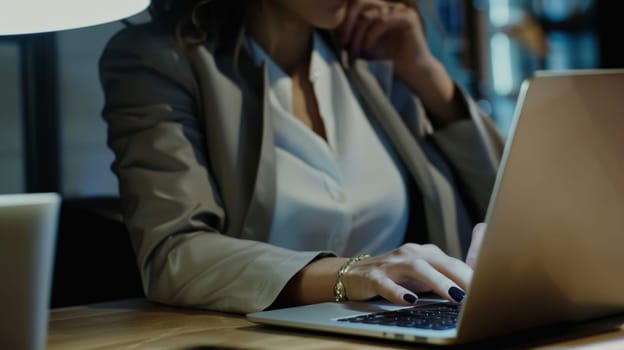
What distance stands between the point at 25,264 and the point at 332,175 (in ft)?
3.30

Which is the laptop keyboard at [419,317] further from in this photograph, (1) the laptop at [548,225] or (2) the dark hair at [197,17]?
(2) the dark hair at [197,17]

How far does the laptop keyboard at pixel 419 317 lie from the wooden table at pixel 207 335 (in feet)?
0.08

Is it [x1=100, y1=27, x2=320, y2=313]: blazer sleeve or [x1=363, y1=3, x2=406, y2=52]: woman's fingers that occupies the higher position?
[x1=363, y1=3, x2=406, y2=52]: woman's fingers

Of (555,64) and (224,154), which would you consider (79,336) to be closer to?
(224,154)

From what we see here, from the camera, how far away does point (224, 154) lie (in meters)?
1.47

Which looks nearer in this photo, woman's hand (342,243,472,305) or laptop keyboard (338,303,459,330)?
laptop keyboard (338,303,459,330)

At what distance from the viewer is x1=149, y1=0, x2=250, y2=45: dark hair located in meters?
1.52

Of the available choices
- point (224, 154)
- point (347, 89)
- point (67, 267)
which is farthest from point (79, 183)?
point (347, 89)

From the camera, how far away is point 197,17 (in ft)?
5.05

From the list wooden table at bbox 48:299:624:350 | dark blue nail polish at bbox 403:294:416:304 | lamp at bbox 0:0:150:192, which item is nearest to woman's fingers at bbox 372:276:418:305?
dark blue nail polish at bbox 403:294:416:304

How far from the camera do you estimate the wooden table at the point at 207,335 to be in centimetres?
82

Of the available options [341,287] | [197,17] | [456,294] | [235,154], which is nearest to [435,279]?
[456,294]

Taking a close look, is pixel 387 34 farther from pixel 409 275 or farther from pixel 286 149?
pixel 409 275

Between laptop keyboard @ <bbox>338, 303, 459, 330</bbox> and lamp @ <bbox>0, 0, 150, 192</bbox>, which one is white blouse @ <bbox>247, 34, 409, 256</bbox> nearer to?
lamp @ <bbox>0, 0, 150, 192</bbox>
